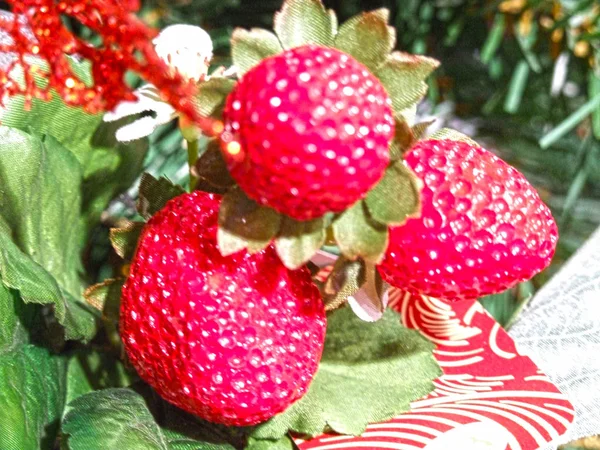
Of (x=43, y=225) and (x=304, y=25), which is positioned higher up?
(x=304, y=25)

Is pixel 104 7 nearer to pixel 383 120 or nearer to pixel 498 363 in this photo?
pixel 383 120

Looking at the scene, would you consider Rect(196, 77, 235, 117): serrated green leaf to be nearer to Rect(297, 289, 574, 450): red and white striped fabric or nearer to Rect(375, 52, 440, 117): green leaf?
Rect(375, 52, 440, 117): green leaf

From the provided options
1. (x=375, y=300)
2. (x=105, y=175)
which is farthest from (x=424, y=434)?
(x=105, y=175)

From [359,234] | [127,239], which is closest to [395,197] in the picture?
[359,234]

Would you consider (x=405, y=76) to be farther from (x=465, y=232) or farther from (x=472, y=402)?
(x=472, y=402)

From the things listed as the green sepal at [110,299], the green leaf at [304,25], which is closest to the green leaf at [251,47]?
the green leaf at [304,25]

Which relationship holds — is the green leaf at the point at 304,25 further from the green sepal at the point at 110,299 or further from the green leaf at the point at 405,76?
the green sepal at the point at 110,299
